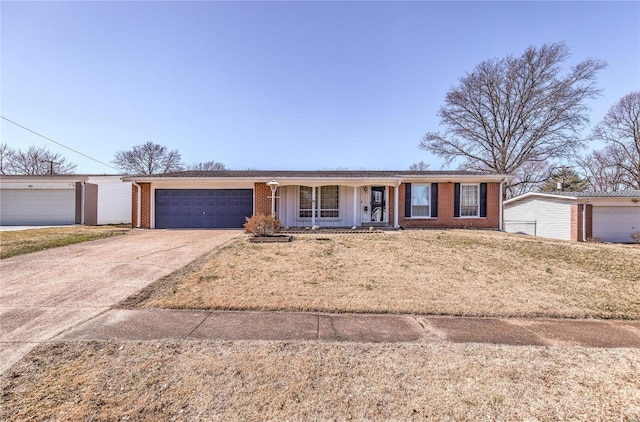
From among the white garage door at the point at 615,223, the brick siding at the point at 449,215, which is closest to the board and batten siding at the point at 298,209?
the brick siding at the point at 449,215

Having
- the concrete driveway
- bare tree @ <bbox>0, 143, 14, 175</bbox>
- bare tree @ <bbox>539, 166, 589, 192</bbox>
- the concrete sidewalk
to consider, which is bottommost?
the concrete sidewalk

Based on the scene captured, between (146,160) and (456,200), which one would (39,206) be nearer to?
(146,160)

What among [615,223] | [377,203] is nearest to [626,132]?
[615,223]

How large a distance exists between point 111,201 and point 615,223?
104ft

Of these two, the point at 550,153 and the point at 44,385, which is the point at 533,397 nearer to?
the point at 44,385

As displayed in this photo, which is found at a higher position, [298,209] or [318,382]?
[298,209]

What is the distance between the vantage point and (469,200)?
15250mm

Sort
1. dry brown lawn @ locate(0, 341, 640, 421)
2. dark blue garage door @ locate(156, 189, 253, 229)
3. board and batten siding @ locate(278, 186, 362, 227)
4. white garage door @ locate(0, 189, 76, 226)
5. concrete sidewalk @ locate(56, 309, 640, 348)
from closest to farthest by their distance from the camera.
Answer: dry brown lawn @ locate(0, 341, 640, 421) → concrete sidewalk @ locate(56, 309, 640, 348) → dark blue garage door @ locate(156, 189, 253, 229) → board and batten siding @ locate(278, 186, 362, 227) → white garage door @ locate(0, 189, 76, 226)

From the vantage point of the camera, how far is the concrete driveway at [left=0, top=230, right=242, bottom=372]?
3.54 meters

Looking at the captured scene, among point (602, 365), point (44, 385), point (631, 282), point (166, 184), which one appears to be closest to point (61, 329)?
point (44, 385)

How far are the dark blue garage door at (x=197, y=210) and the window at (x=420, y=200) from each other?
8.53m

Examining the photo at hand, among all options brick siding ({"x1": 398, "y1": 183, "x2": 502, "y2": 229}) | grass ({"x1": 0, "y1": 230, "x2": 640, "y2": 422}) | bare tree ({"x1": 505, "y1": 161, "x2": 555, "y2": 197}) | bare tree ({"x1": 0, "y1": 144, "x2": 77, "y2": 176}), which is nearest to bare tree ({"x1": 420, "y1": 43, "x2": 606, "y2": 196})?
bare tree ({"x1": 505, "y1": 161, "x2": 555, "y2": 197})

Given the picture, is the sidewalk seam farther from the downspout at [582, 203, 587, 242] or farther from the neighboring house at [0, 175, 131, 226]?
the neighboring house at [0, 175, 131, 226]

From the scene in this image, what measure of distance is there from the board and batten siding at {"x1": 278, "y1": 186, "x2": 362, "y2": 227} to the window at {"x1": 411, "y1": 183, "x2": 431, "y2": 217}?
290cm
